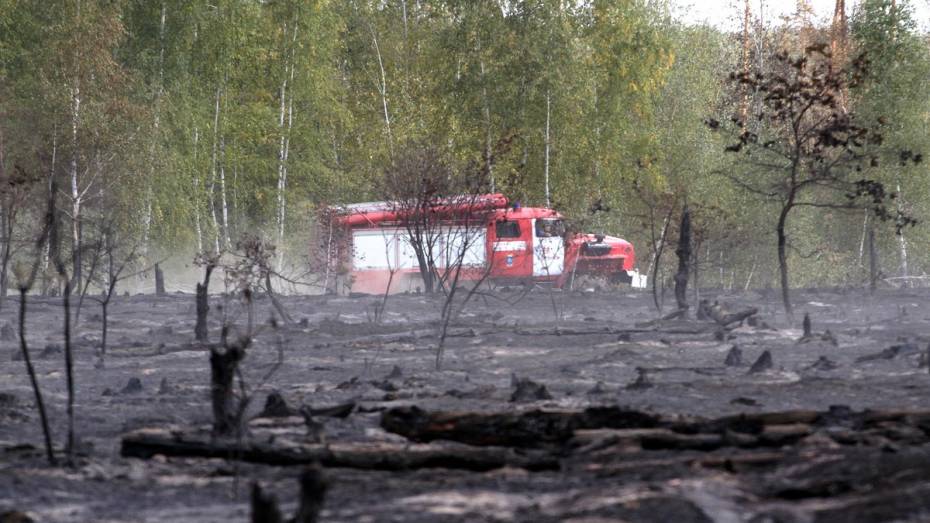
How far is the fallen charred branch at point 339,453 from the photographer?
651 cm

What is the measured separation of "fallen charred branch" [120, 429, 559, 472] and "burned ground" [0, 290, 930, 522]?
0.04ft

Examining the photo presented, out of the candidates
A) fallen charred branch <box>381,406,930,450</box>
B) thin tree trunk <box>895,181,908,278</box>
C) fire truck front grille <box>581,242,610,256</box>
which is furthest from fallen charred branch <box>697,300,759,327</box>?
thin tree trunk <box>895,181,908,278</box>

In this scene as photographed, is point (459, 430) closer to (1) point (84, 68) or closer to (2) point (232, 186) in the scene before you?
(1) point (84, 68)

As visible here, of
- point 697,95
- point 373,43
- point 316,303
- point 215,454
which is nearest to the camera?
point 215,454

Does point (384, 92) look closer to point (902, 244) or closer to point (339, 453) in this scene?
point (902, 244)

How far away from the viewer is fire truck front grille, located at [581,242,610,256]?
31078mm

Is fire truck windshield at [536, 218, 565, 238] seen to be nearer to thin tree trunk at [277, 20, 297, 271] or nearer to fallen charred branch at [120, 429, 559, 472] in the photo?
thin tree trunk at [277, 20, 297, 271]

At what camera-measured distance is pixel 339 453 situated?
6.85 metres

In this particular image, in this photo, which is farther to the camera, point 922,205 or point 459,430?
point 922,205

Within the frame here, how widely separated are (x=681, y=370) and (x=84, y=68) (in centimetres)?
1750

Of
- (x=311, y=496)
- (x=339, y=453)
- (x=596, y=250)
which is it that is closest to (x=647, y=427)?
(x=339, y=453)

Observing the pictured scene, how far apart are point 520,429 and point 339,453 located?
996 millimetres

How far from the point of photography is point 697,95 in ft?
130

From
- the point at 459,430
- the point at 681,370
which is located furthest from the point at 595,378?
the point at 459,430
